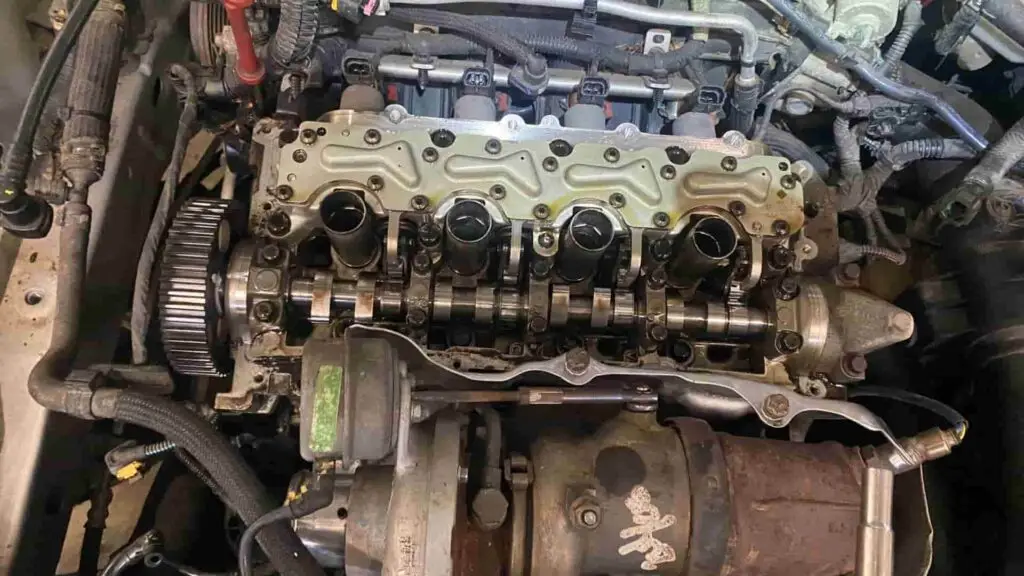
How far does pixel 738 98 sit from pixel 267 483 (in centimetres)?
171

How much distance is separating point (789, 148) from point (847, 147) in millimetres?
180

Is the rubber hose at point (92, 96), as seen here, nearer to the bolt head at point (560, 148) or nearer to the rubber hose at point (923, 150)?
the bolt head at point (560, 148)

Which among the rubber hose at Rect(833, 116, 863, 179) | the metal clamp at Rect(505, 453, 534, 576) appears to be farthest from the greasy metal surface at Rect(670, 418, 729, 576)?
the rubber hose at Rect(833, 116, 863, 179)

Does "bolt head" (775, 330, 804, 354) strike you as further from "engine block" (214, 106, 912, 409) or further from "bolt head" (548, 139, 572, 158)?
"bolt head" (548, 139, 572, 158)

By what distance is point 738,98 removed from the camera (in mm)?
2021

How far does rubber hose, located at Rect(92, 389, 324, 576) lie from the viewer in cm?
152

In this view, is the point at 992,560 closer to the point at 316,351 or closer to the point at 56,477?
the point at 316,351

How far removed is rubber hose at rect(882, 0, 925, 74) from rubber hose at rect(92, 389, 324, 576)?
1.90 meters

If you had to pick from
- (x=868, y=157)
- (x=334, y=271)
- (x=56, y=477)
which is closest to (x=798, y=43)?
(x=868, y=157)

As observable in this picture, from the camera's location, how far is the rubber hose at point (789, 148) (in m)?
2.13

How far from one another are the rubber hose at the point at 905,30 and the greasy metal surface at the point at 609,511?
1297 millimetres

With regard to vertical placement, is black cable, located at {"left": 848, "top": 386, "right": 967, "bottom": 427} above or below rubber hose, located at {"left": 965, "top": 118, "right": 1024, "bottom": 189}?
below

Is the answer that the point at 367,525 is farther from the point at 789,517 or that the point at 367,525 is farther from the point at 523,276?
the point at 789,517

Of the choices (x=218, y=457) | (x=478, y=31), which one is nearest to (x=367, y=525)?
(x=218, y=457)
